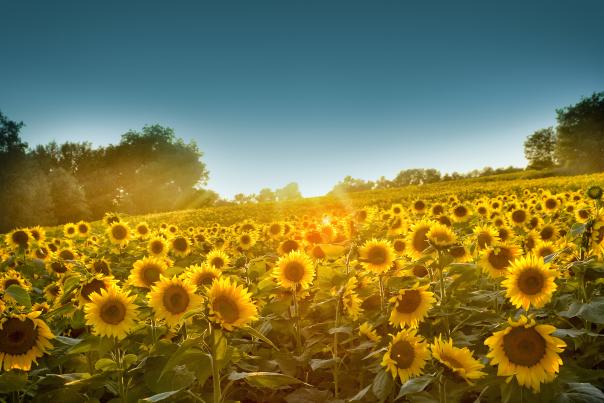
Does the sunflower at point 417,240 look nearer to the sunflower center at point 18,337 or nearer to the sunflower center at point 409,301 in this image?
the sunflower center at point 409,301

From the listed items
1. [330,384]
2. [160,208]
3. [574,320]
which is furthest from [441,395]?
[160,208]

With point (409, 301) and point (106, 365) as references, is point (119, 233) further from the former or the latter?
point (409, 301)

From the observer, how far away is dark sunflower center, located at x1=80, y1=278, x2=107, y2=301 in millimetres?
3118

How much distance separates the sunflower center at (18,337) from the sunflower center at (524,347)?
2462 millimetres

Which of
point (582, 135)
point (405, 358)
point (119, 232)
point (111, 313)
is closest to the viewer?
point (405, 358)

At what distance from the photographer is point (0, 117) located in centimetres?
5612

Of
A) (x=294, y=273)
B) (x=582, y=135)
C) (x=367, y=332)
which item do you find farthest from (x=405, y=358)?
(x=582, y=135)

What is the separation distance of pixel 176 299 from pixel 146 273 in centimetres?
118

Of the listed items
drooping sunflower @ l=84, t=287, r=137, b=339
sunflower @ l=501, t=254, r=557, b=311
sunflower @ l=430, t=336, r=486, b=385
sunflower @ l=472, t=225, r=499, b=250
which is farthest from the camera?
sunflower @ l=472, t=225, r=499, b=250

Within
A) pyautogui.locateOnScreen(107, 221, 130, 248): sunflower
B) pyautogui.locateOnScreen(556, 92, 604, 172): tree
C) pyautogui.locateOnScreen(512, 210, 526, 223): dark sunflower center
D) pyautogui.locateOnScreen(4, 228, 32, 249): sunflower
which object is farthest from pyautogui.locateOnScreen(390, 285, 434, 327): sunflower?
pyautogui.locateOnScreen(556, 92, 604, 172): tree

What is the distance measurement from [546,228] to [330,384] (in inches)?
141

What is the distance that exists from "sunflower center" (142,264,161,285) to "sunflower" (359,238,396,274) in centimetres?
169

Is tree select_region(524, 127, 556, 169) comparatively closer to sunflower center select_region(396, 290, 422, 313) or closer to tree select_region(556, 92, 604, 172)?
tree select_region(556, 92, 604, 172)

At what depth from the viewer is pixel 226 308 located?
2.26m
